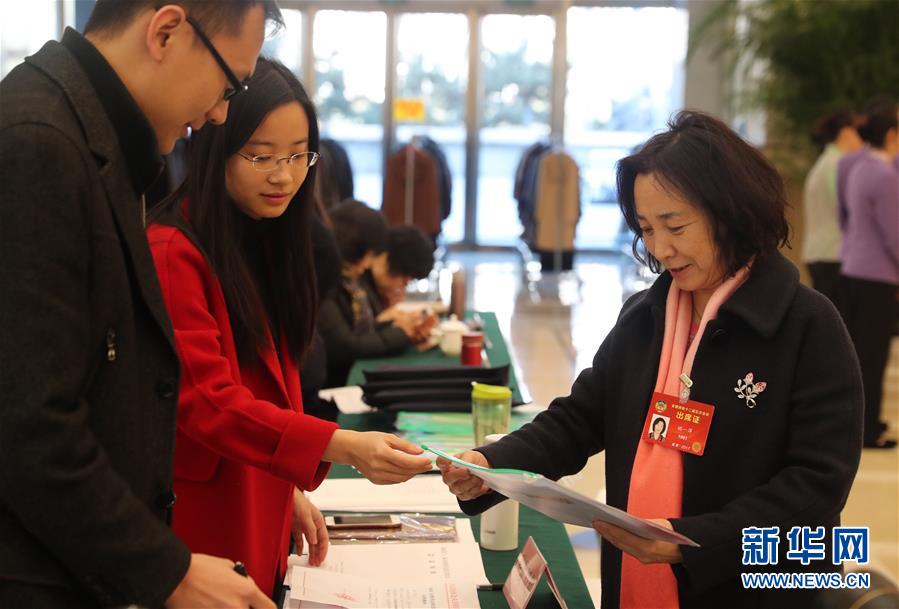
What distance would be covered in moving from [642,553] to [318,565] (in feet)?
1.89

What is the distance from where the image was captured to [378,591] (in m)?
1.62

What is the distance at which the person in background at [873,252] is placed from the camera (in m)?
5.18

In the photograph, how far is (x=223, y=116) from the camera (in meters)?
1.18

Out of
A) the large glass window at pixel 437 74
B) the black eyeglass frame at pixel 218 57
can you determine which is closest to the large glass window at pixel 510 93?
the large glass window at pixel 437 74

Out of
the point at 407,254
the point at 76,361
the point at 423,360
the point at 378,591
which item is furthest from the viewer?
the point at 407,254

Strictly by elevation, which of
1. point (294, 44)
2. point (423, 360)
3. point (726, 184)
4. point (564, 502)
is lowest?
point (423, 360)

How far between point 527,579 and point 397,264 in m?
2.81

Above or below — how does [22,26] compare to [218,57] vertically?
above

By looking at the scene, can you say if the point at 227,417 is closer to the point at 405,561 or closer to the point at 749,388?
the point at 405,561

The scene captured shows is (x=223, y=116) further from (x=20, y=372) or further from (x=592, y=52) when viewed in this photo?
(x=592, y=52)

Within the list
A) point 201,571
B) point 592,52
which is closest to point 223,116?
point 201,571

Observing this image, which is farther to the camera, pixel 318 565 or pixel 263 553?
pixel 318 565

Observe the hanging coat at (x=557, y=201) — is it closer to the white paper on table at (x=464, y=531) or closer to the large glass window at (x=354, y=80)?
the large glass window at (x=354, y=80)

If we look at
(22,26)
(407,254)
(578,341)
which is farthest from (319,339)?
(578,341)
